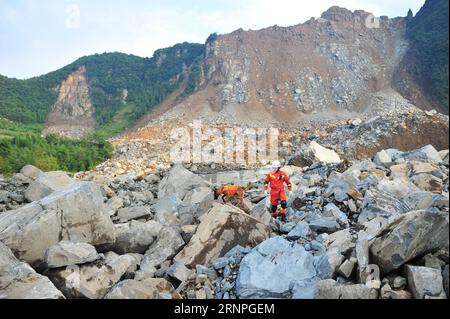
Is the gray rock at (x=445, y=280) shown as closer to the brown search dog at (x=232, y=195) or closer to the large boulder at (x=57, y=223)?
the brown search dog at (x=232, y=195)

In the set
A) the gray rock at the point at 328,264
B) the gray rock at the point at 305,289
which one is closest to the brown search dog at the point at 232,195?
the gray rock at the point at 328,264

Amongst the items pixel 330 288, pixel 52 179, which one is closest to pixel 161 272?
pixel 330 288

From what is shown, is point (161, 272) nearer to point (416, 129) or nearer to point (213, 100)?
point (416, 129)

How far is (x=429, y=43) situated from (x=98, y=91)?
189ft

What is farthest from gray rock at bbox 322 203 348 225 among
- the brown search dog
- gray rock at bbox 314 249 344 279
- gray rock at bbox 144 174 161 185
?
gray rock at bbox 144 174 161 185

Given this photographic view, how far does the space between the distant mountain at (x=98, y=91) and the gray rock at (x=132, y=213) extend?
171ft

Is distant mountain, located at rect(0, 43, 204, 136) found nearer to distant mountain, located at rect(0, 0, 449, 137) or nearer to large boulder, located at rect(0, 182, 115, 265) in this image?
distant mountain, located at rect(0, 0, 449, 137)

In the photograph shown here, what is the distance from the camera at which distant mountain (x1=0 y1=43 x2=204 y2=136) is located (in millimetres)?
65375

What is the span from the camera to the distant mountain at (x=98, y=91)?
65.4 metres

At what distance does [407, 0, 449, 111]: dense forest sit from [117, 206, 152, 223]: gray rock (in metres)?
38.2

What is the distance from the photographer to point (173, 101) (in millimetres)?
58719

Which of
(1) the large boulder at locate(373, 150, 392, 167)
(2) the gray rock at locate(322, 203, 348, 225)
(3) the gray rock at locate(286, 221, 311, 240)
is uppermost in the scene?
(1) the large boulder at locate(373, 150, 392, 167)

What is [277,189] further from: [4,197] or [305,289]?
[4,197]

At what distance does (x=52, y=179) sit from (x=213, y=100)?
124 ft
